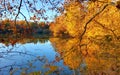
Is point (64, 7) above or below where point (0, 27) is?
above

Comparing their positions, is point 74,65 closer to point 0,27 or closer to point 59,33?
point 0,27

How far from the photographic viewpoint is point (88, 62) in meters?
13.4

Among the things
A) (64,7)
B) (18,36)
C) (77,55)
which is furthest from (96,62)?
(18,36)

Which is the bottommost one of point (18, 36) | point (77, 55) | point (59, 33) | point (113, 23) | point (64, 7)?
point (59, 33)

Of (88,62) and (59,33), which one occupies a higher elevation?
(88,62)

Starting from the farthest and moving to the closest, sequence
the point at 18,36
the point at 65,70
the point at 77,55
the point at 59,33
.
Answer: the point at 59,33
the point at 77,55
the point at 65,70
the point at 18,36

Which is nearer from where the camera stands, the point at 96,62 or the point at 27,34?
the point at 27,34

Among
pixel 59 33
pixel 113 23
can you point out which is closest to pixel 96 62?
pixel 113 23

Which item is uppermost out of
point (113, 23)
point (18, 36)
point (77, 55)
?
point (18, 36)

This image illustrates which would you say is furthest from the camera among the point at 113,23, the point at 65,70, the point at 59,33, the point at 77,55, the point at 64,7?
the point at 59,33

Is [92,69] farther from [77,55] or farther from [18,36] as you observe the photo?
[18,36]

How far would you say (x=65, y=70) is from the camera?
1165 cm

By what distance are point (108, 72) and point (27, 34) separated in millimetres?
6583

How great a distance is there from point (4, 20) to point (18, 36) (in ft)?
1.84
